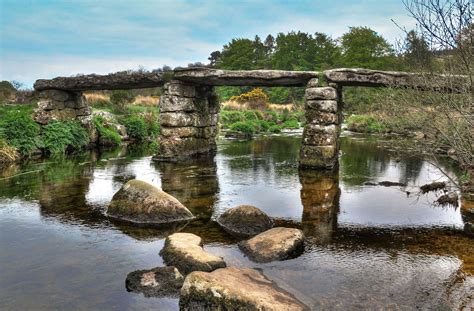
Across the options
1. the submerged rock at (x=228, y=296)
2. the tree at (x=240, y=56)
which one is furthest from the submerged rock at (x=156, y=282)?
the tree at (x=240, y=56)

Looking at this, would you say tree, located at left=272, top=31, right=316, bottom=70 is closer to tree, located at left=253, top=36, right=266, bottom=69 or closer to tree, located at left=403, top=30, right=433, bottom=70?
tree, located at left=253, top=36, right=266, bottom=69

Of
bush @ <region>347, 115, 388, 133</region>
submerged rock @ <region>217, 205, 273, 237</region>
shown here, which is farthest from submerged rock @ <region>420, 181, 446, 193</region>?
bush @ <region>347, 115, 388, 133</region>

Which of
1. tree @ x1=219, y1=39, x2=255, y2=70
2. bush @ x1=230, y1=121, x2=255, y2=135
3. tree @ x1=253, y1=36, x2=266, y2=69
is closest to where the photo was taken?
bush @ x1=230, y1=121, x2=255, y2=135

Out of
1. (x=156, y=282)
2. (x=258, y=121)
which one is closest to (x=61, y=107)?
(x=258, y=121)

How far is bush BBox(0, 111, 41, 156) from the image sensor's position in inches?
628

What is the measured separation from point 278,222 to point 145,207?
255 cm

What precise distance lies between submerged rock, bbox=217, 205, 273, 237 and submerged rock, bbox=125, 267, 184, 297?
2.18 m

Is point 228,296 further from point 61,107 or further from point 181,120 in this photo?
point 61,107

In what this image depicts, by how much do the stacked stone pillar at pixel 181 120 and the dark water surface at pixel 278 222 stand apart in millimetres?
2487

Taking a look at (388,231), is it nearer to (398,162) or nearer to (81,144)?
(398,162)

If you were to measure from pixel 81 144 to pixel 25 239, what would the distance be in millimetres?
13319

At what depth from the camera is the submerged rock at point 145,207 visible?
25.7ft

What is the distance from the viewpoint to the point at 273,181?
1176cm

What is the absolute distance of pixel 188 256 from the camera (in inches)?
218
